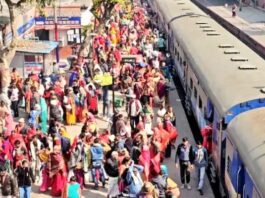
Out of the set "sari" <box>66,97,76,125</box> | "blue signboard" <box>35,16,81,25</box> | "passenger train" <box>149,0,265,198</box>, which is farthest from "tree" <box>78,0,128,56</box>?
"sari" <box>66,97,76,125</box>

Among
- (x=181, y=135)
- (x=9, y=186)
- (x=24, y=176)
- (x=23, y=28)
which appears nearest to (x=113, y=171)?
(x=24, y=176)

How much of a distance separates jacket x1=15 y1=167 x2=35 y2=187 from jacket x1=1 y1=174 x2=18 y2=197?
23cm

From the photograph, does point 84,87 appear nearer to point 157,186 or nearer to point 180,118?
point 180,118

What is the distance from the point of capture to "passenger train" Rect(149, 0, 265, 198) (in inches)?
397

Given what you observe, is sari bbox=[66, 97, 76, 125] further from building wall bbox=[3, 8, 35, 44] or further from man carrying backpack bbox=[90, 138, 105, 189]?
building wall bbox=[3, 8, 35, 44]

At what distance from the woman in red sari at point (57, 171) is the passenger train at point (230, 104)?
3.37 m

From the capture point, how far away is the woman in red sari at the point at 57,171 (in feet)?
44.1

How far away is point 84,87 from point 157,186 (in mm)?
8361

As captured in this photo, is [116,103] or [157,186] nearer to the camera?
[157,186]

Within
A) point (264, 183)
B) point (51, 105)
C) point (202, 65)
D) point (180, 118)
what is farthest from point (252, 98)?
point (180, 118)

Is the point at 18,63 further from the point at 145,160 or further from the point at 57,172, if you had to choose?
the point at 145,160

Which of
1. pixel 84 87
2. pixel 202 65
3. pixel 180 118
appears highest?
pixel 202 65

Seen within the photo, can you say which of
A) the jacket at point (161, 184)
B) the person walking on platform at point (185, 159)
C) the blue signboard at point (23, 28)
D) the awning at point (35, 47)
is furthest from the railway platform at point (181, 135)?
the blue signboard at point (23, 28)

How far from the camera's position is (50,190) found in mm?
14367
